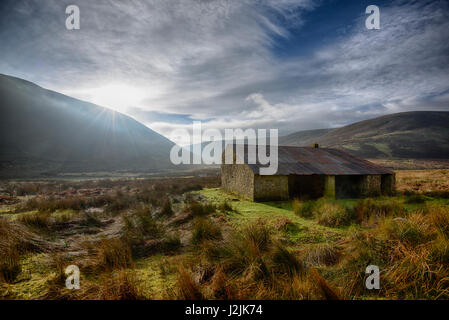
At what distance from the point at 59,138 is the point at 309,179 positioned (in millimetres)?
79026

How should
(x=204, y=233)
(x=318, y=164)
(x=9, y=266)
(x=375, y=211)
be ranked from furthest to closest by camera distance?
(x=318, y=164), (x=375, y=211), (x=204, y=233), (x=9, y=266)

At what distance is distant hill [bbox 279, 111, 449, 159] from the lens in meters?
72.2

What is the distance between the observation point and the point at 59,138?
215 ft

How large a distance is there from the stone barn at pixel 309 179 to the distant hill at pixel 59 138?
158ft

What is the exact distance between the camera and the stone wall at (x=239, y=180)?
13.6m

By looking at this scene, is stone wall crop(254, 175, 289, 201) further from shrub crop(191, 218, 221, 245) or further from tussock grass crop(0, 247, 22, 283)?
tussock grass crop(0, 247, 22, 283)

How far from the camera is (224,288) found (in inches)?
130

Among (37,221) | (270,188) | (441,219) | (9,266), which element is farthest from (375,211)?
(37,221)

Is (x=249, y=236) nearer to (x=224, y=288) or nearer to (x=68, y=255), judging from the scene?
(x=224, y=288)

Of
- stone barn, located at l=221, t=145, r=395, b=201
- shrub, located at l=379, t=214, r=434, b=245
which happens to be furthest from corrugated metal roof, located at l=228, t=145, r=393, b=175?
shrub, located at l=379, t=214, r=434, b=245

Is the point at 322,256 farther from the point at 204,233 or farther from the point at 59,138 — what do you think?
the point at 59,138

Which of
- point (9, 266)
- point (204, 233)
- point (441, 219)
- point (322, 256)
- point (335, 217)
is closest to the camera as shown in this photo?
point (9, 266)

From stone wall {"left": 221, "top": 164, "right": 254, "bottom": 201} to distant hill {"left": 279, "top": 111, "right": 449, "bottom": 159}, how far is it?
70.5 metres
